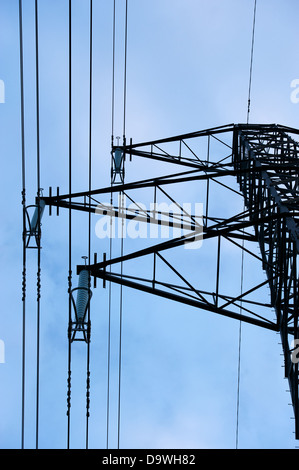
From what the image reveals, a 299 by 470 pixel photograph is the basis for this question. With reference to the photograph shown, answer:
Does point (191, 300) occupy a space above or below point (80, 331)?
above

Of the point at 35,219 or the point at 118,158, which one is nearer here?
the point at 35,219

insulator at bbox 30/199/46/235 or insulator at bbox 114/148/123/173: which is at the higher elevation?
insulator at bbox 114/148/123/173

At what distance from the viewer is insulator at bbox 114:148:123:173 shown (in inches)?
821

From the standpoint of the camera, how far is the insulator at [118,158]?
68.4 feet

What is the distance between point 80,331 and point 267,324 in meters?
3.95

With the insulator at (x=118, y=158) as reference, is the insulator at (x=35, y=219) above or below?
below

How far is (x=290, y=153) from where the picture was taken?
20125 mm

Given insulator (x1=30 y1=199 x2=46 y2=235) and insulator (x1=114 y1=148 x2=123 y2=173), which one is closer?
insulator (x1=30 y1=199 x2=46 y2=235)

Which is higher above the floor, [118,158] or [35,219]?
[118,158]

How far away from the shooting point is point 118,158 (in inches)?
858

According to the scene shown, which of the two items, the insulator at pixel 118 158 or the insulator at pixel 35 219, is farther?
the insulator at pixel 118 158
